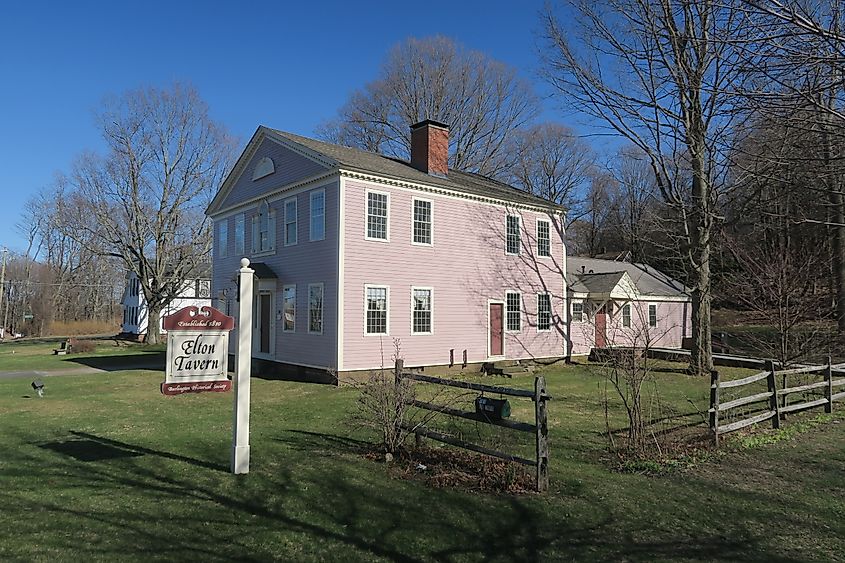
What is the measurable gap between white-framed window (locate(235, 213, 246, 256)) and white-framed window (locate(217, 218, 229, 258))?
1036 millimetres

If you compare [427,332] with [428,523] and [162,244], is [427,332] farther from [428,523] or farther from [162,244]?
[162,244]

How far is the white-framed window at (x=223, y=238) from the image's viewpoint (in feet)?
78.2

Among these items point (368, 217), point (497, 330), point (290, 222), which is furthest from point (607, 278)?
point (290, 222)

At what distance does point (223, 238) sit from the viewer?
952 inches

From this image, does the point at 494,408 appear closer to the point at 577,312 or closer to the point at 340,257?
the point at 340,257

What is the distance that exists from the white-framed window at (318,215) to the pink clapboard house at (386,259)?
32mm

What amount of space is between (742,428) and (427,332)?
34.9 feet

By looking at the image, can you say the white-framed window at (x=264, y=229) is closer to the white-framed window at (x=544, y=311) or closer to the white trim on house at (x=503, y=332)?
the white trim on house at (x=503, y=332)

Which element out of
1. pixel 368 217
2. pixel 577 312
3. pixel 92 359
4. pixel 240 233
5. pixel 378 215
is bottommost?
pixel 92 359

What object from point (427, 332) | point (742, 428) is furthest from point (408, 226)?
point (742, 428)

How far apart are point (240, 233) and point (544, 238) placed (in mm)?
12222

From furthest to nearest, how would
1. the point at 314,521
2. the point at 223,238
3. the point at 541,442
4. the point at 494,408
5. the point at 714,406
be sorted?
1. the point at 223,238
2. the point at 714,406
3. the point at 494,408
4. the point at 541,442
5. the point at 314,521

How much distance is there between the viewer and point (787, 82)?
5.34 meters

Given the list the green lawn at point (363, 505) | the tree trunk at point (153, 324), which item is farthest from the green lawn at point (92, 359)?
the green lawn at point (363, 505)
